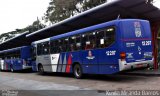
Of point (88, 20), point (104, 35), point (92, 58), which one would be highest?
point (88, 20)

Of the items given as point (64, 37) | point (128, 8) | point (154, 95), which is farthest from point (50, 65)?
point (154, 95)

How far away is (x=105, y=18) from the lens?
20.2 m

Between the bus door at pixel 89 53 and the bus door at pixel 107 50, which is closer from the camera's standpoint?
the bus door at pixel 107 50

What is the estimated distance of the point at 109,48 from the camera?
1391 centimetres

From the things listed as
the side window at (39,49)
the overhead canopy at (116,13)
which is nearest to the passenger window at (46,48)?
the side window at (39,49)

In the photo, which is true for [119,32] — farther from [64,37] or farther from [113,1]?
[64,37]

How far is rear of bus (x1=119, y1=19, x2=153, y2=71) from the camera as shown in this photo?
1327 centimetres

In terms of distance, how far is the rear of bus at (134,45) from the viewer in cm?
1327

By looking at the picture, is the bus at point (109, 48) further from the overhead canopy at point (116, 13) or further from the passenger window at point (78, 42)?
the overhead canopy at point (116, 13)

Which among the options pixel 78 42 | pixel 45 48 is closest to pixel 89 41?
pixel 78 42

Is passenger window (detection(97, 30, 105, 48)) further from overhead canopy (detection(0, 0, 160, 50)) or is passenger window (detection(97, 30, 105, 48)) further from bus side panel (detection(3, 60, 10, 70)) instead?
bus side panel (detection(3, 60, 10, 70))

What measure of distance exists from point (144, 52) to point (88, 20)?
25.5ft

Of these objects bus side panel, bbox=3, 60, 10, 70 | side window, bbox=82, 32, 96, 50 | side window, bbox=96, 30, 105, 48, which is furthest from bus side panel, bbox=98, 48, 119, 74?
bus side panel, bbox=3, 60, 10, 70

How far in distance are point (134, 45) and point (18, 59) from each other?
1752cm
